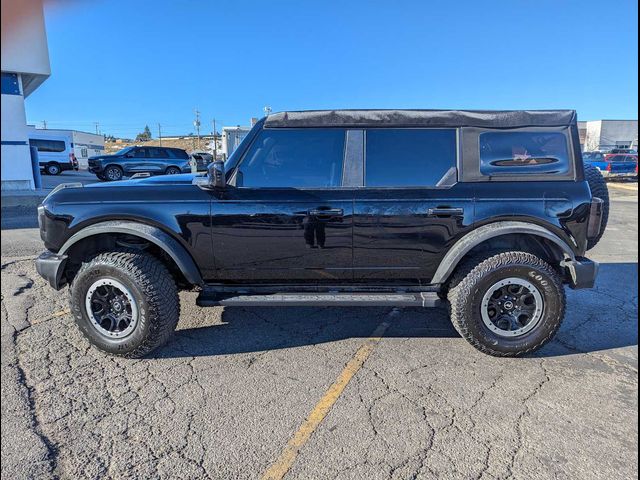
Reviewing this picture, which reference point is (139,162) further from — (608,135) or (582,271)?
(608,135)

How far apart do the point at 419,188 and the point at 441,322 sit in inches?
59.5

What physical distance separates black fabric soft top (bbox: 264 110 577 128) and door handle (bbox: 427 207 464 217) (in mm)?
733

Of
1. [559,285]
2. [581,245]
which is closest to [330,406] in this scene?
[559,285]

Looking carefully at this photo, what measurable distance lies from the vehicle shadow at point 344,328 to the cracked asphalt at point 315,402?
0.07 feet

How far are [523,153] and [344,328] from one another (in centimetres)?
223

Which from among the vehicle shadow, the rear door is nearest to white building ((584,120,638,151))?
the vehicle shadow

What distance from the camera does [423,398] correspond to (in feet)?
9.49

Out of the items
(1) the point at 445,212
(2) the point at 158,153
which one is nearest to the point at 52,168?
(2) the point at 158,153

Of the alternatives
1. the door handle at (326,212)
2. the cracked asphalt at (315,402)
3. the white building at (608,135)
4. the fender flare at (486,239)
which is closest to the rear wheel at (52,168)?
the cracked asphalt at (315,402)

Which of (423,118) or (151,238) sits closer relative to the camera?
(151,238)

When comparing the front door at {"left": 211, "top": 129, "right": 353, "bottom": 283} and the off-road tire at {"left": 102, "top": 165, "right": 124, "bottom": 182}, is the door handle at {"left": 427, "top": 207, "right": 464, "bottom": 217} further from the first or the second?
the off-road tire at {"left": 102, "top": 165, "right": 124, "bottom": 182}

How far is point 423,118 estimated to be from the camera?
355cm

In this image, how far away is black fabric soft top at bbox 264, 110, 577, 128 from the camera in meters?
3.50

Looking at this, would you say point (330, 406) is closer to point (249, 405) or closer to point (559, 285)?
point (249, 405)
